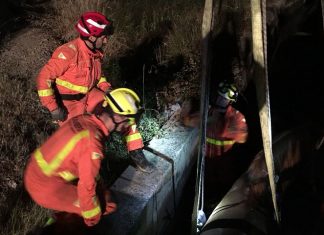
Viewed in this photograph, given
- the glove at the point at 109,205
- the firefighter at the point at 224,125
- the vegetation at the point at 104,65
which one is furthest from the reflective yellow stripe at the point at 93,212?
the firefighter at the point at 224,125

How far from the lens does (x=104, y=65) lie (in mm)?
5879

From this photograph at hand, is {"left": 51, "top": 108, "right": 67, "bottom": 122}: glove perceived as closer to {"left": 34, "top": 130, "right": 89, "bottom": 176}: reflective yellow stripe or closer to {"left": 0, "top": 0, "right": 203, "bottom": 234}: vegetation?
{"left": 0, "top": 0, "right": 203, "bottom": 234}: vegetation

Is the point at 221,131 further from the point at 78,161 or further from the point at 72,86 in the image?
the point at 78,161

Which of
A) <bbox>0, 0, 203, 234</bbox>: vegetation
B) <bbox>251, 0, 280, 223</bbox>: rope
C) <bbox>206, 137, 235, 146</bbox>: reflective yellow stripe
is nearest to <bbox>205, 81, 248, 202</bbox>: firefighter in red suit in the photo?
<bbox>206, 137, 235, 146</bbox>: reflective yellow stripe

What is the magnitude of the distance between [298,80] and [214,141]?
3.33 meters

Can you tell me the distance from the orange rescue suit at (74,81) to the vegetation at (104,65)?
0.44 meters

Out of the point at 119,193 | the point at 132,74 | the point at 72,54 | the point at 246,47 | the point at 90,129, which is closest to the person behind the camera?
the point at 90,129

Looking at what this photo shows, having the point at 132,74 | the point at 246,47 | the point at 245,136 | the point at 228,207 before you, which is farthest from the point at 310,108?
the point at 228,207

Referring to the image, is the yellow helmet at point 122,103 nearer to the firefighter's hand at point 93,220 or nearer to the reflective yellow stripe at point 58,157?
the reflective yellow stripe at point 58,157

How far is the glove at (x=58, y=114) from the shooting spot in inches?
172

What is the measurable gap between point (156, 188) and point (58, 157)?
3.73 ft

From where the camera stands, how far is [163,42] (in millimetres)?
6801

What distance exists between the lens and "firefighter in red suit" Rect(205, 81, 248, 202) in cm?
481

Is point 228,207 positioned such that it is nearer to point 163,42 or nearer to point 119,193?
point 119,193
